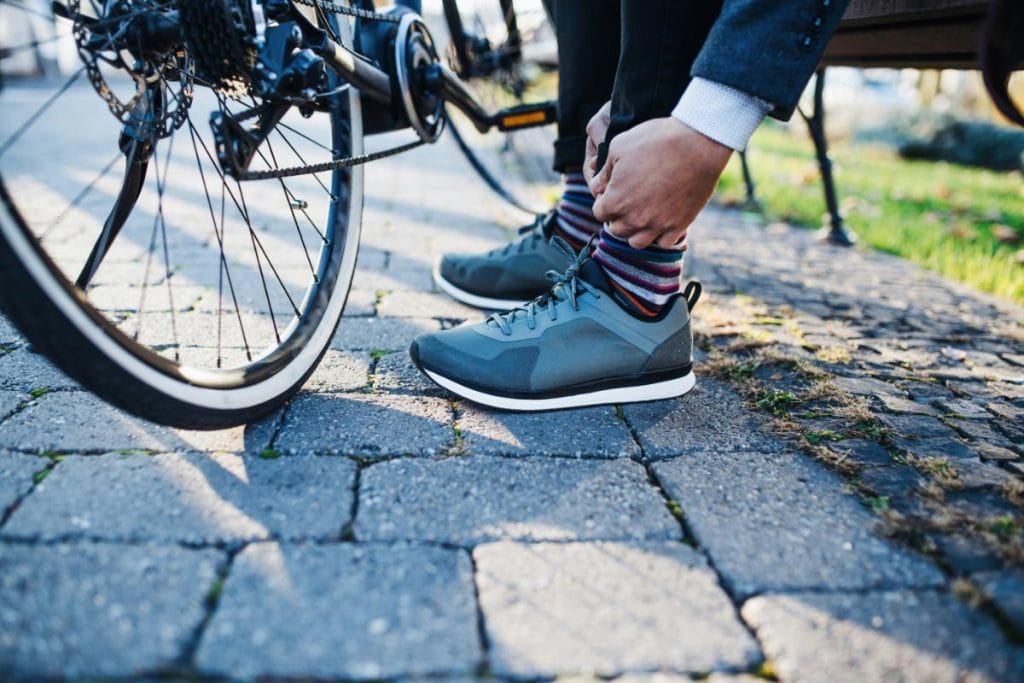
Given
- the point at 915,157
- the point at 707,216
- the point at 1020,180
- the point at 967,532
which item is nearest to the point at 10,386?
the point at 967,532

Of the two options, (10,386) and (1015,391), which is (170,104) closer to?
(10,386)

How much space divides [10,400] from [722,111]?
127 centimetres

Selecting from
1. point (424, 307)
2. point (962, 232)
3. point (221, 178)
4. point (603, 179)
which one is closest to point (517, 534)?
point (603, 179)

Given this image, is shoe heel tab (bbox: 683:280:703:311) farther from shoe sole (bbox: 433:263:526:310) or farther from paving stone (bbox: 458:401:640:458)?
shoe sole (bbox: 433:263:526:310)

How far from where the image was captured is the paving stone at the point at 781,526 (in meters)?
0.93

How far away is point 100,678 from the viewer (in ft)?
2.38

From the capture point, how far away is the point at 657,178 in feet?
3.64

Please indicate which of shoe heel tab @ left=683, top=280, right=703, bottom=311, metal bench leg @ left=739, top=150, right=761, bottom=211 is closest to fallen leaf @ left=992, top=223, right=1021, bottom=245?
metal bench leg @ left=739, top=150, right=761, bottom=211

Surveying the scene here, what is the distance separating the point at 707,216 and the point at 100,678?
333 cm

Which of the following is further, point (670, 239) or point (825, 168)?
point (825, 168)

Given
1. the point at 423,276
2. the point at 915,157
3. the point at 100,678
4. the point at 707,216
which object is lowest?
the point at 915,157

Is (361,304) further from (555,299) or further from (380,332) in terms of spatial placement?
(555,299)

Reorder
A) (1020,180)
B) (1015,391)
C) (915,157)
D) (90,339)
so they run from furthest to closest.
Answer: (915,157)
(1020,180)
(1015,391)
(90,339)

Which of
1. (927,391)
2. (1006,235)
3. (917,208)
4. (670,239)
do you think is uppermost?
(670,239)
